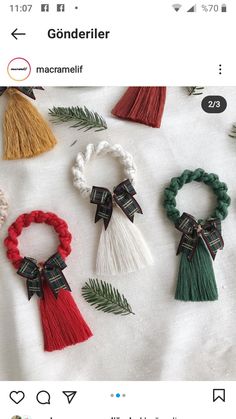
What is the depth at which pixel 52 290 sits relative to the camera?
36.9 inches

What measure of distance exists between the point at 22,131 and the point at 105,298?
1.26ft

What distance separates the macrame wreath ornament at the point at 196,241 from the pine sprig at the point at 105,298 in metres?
0.11

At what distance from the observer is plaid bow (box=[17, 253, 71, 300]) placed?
93 cm

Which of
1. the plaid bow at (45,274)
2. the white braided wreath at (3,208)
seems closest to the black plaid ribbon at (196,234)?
the plaid bow at (45,274)

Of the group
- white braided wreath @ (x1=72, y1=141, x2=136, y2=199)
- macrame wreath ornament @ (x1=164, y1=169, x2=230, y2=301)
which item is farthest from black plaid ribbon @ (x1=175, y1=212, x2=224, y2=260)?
white braided wreath @ (x1=72, y1=141, x2=136, y2=199)

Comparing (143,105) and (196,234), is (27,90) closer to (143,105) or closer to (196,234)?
(143,105)

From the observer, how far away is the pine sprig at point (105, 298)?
96cm

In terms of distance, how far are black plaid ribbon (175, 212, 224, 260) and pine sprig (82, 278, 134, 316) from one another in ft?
0.53
